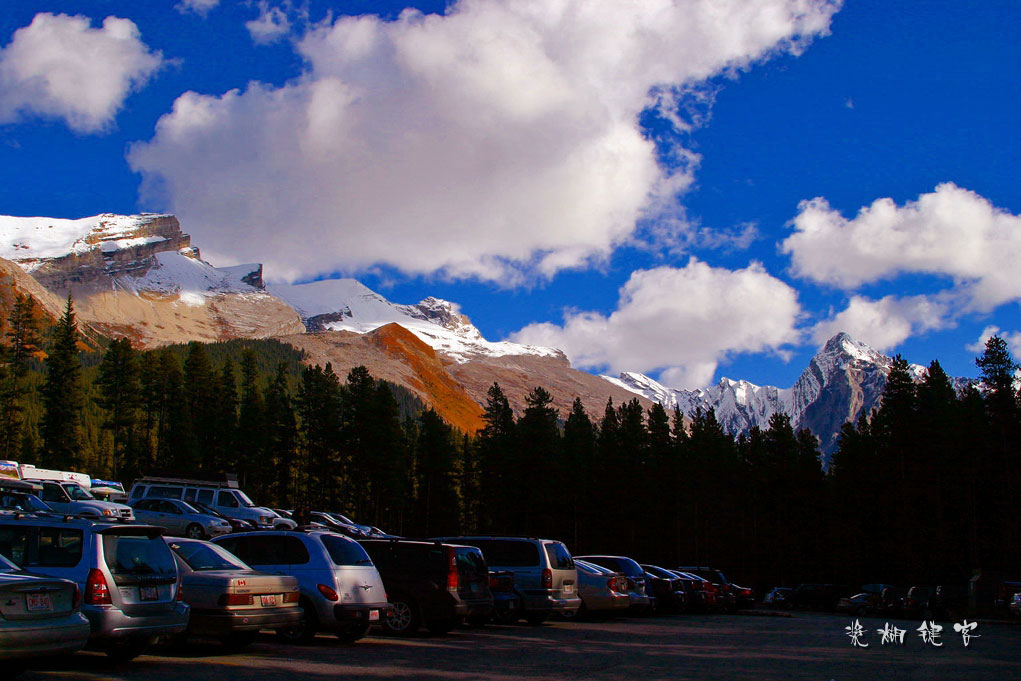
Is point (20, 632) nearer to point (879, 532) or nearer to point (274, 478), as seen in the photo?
point (879, 532)

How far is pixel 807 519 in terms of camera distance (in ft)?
237

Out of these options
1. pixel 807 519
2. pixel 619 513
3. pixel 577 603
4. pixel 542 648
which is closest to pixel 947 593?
pixel 807 519

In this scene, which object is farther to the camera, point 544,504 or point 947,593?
point 544,504

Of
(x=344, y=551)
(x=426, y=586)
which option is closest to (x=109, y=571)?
(x=344, y=551)

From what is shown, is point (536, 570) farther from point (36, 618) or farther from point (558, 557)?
point (36, 618)

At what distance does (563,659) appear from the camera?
13.9 metres

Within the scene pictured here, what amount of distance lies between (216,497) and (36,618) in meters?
27.7

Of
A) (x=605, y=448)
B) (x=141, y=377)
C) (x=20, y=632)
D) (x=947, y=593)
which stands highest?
(x=141, y=377)

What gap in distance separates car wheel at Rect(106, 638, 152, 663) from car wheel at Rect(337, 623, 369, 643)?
3.89 m

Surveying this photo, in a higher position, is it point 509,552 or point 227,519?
point 227,519

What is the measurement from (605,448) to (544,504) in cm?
869

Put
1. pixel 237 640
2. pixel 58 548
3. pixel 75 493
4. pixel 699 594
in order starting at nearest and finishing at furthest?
1. pixel 58 548
2. pixel 237 640
3. pixel 699 594
4. pixel 75 493

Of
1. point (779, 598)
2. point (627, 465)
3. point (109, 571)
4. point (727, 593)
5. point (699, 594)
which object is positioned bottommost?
point (779, 598)

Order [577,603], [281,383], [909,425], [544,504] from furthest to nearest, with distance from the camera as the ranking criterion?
[281,383] → [544,504] → [909,425] → [577,603]
